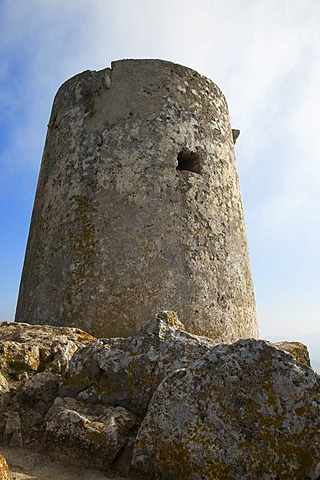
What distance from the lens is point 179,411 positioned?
2818mm

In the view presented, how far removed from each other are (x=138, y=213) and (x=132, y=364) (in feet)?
9.54

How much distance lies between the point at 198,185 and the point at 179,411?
4221 millimetres

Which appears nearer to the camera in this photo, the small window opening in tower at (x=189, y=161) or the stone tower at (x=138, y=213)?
the stone tower at (x=138, y=213)

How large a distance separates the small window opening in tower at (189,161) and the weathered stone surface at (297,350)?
9.33ft

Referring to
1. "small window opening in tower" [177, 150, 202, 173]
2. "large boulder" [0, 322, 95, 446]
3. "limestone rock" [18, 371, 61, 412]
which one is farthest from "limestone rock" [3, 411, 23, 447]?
"small window opening in tower" [177, 150, 202, 173]

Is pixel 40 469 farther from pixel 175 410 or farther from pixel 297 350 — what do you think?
pixel 297 350

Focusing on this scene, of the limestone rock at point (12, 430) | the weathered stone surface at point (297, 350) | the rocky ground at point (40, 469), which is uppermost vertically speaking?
the weathered stone surface at point (297, 350)

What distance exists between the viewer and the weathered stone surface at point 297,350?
198 inches

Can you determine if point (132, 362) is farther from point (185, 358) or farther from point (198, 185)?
point (198, 185)

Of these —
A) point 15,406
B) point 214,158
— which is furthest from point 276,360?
point 214,158

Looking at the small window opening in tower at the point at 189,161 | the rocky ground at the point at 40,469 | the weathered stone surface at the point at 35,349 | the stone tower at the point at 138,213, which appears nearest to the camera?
the rocky ground at the point at 40,469

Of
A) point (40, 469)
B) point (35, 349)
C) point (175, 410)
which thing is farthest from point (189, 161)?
point (40, 469)

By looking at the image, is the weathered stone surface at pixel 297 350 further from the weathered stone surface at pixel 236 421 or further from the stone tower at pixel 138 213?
the weathered stone surface at pixel 236 421

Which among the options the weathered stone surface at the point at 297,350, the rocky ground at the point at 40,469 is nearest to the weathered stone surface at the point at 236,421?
the rocky ground at the point at 40,469
